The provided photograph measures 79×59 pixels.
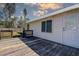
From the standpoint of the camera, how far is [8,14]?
11656mm

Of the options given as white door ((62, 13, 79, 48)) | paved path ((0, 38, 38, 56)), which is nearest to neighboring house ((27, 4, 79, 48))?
white door ((62, 13, 79, 48))

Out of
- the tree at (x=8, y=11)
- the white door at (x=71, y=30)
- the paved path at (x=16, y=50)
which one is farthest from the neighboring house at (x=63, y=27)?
the tree at (x=8, y=11)

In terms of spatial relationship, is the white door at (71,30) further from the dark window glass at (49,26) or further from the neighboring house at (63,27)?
the dark window glass at (49,26)

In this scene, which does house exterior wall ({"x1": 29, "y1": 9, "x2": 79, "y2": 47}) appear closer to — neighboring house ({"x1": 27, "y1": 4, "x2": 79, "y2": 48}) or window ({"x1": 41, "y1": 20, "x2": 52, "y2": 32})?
neighboring house ({"x1": 27, "y1": 4, "x2": 79, "y2": 48})

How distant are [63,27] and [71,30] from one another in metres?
0.96

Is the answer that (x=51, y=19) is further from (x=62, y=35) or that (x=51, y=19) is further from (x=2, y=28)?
(x=2, y=28)

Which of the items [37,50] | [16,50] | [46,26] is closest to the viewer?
[37,50]

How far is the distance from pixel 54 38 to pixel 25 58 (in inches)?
186

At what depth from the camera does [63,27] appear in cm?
926

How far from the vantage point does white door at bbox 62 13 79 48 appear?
792cm

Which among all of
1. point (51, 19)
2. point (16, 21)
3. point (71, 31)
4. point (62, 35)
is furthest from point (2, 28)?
point (71, 31)

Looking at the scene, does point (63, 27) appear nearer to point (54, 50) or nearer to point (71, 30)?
point (71, 30)

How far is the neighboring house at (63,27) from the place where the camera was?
7.99m

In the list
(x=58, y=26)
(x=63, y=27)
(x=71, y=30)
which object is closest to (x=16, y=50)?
(x=71, y=30)
